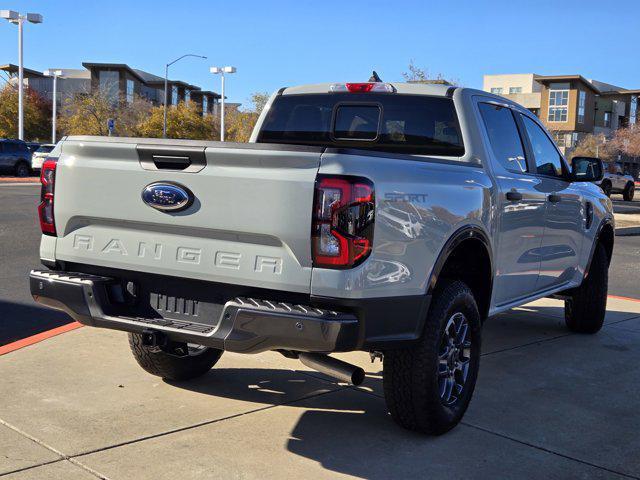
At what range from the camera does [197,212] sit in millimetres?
3717

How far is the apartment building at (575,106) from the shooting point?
89250 mm

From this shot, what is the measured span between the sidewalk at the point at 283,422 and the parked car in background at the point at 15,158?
31.1 metres

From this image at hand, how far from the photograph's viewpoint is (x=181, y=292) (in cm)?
386

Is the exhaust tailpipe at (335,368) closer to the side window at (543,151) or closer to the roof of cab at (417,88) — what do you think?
the roof of cab at (417,88)

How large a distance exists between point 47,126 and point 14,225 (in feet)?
215

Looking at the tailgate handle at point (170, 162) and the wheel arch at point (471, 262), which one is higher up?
Answer: the tailgate handle at point (170, 162)

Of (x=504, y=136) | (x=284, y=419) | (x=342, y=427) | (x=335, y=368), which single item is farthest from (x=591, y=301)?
(x=335, y=368)

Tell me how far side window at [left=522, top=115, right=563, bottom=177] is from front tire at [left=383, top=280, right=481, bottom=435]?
1923 mm

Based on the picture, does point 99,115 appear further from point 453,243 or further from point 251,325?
point 251,325

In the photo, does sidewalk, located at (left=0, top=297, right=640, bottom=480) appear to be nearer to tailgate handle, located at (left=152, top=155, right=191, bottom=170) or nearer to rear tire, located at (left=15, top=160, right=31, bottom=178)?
tailgate handle, located at (left=152, top=155, right=191, bottom=170)

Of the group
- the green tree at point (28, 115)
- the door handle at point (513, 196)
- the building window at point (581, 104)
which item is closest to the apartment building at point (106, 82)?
the green tree at point (28, 115)

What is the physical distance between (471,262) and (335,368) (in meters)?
1.32

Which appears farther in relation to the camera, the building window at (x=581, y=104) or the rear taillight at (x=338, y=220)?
the building window at (x=581, y=104)

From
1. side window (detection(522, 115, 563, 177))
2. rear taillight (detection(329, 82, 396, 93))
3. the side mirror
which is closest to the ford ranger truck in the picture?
rear taillight (detection(329, 82, 396, 93))
